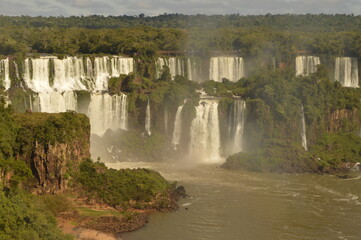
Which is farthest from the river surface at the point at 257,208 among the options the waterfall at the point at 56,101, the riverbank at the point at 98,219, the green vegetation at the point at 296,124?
the waterfall at the point at 56,101

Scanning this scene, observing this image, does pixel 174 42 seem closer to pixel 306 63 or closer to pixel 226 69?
pixel 226 69

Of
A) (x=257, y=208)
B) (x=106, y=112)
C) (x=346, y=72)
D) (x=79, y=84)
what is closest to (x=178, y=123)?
(x=106, y=112)

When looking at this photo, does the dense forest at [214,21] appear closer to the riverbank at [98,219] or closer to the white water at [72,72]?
Answer: the white water at [72,72]

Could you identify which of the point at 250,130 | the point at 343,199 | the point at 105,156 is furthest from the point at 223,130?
the point at 343,199

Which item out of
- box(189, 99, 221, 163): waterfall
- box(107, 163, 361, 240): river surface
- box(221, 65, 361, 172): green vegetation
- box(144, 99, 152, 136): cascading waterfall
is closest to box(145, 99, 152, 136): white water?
box(144, 99, 152, 136): cascading waterfall

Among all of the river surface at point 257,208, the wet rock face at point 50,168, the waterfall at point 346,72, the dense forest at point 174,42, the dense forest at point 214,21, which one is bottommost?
the river surface at point 257,208

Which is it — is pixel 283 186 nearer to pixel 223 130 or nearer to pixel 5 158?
pixel 223 130
